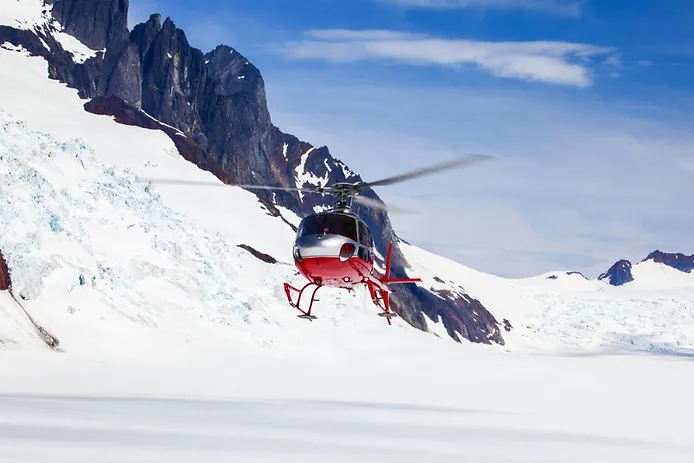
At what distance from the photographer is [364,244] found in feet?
77.2

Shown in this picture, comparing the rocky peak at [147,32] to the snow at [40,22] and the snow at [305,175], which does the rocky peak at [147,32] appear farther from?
the snow at [305,175]

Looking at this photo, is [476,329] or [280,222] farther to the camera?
[476,329]

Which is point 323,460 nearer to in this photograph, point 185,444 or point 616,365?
point 185,444

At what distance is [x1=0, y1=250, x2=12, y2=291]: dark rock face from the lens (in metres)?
36.8

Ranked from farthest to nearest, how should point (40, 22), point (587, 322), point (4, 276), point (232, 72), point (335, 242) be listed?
point (232, 72), point (587, 322), point (40, 22), point (4, 276), point (335, 242)

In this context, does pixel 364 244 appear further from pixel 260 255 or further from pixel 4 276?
pixel 260 255

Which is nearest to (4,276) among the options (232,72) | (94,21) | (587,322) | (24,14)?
(24,14)

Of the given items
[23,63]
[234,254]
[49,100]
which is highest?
[23,63]

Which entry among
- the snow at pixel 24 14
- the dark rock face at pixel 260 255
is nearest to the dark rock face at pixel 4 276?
the dark rock face at pixel 260 255

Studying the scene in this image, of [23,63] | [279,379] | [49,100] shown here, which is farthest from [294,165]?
[279,379]

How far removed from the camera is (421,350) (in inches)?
2354

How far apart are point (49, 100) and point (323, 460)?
260 feet

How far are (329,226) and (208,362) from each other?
22372mm

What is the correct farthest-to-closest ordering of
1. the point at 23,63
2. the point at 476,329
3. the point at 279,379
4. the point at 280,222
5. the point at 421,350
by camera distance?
the point at 476,329 → the point at 23,63 → the point at 280,222 → the point at 421,350 → the point at 279,379
